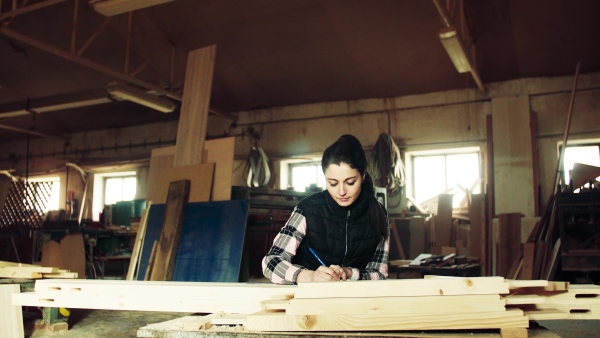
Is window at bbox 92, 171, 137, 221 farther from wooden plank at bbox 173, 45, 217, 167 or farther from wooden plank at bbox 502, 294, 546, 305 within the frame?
wooden plank at bbox 502, 294, 546, 305

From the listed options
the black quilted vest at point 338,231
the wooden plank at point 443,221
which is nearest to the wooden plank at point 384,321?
the black quilted vest at point 338,231

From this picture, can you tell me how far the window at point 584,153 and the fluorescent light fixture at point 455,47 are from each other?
9.26 feet

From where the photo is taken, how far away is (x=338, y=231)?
2.40 metres

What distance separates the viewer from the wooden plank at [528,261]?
19.9 feet

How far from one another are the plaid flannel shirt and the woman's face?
188mm

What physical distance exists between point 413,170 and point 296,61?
2.78 meters

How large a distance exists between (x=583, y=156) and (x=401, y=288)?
26.2 ft

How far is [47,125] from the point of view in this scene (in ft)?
41.5

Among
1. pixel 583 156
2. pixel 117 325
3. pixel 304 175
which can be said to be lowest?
pixel 117 325

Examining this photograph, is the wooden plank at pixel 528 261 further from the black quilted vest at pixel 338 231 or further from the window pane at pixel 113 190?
the window pane at pixel 113 190

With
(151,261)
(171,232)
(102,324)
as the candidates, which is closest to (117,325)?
(102,324)

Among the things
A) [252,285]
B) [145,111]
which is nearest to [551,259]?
[252,285]

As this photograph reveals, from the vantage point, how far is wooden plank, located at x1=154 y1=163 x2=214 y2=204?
5.78 m

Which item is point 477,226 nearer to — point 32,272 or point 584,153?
point 584,153
